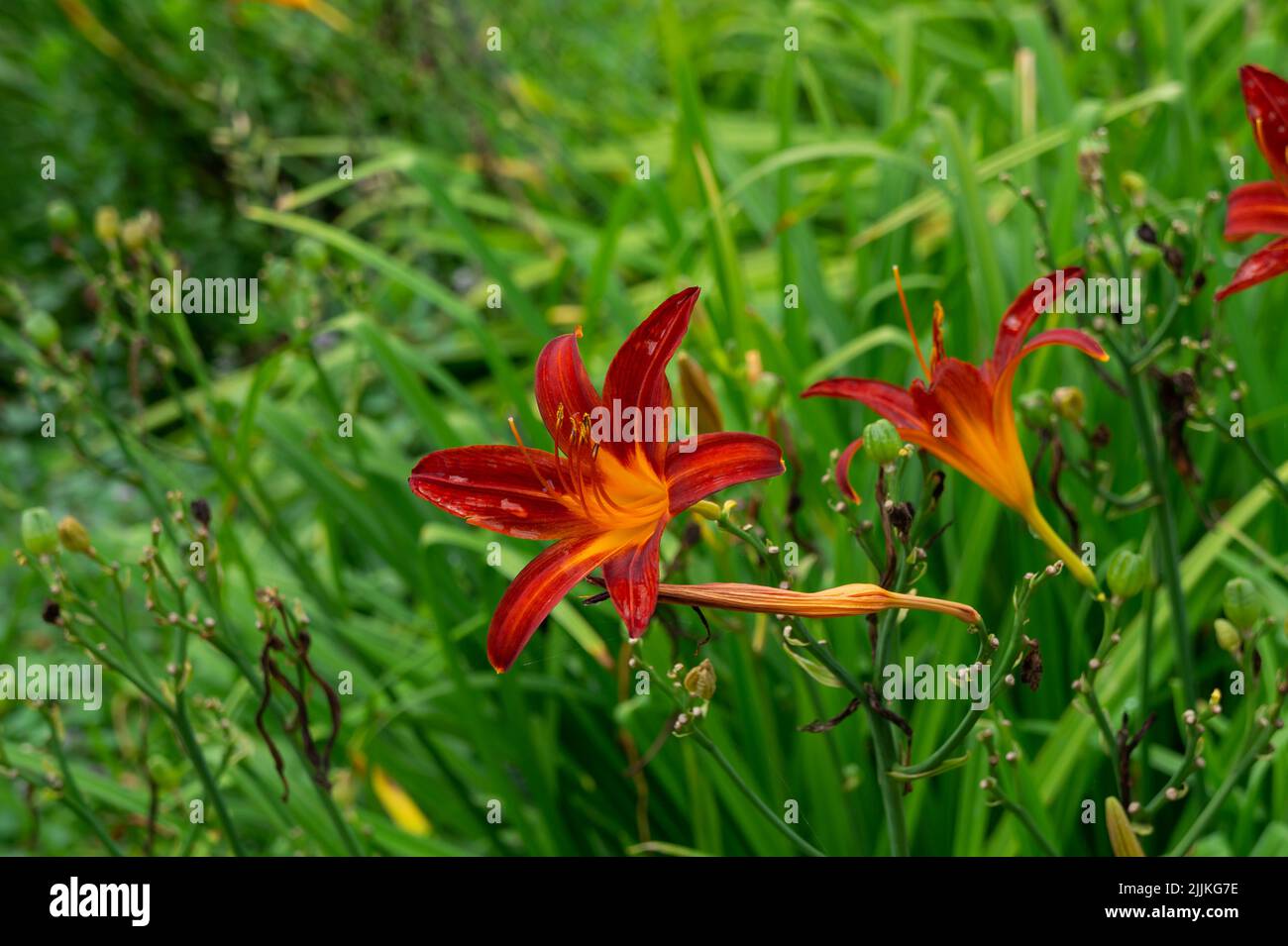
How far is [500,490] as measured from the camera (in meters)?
0.54

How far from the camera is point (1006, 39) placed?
2.10 meters

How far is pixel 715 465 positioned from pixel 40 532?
475mm

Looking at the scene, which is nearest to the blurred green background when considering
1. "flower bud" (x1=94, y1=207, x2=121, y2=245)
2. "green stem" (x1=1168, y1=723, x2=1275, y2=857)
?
"flower bud" (x1=94, y1=207, x2=121, y2=245)

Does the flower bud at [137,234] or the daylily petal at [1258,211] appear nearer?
the daylily petal at [1258,211]

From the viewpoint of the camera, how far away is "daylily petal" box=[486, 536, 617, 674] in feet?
1.62

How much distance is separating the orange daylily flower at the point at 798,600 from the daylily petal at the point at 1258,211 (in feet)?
1.05

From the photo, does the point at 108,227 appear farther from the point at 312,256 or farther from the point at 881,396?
the point at 881,396

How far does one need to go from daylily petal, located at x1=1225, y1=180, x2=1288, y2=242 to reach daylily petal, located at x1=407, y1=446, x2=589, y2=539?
16.4 inches

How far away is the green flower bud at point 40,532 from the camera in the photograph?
725 millimetres

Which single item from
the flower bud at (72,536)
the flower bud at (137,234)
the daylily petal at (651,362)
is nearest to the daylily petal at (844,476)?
the daylily petal at (651,362)

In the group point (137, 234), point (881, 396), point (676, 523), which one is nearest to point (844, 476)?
point (881, 396)

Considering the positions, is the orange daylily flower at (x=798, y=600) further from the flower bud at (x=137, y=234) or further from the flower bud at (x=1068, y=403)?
the flower bud at (x=137, y=234)
